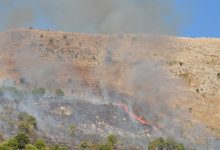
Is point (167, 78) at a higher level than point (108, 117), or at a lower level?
higher

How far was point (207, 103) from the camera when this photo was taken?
83875mm

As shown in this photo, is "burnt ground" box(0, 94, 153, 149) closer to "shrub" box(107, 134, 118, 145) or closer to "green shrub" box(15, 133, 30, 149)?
"shrub" box(107, 134, 118, 145)

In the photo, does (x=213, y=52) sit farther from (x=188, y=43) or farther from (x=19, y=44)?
(x=19, y=44)

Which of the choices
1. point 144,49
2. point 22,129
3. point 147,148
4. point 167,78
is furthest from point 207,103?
point 22,129

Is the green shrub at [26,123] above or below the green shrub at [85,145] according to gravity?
above

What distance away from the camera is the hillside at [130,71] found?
77062 mm

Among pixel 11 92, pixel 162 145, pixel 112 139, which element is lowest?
pixel 162 145

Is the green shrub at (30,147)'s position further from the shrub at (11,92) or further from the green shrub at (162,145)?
the shrub at (11,92)

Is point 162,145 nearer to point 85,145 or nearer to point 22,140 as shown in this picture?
point 85,145

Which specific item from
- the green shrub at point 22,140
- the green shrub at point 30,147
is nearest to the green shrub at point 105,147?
the green shrub at point 22,140

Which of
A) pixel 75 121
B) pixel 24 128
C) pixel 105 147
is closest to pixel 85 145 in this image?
pixel 105 147

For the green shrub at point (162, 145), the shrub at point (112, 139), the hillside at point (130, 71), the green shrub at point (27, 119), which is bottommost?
the green shrub at point (162, 145)

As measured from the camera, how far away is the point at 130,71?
90625 millimetres

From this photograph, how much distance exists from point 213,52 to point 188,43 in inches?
212
